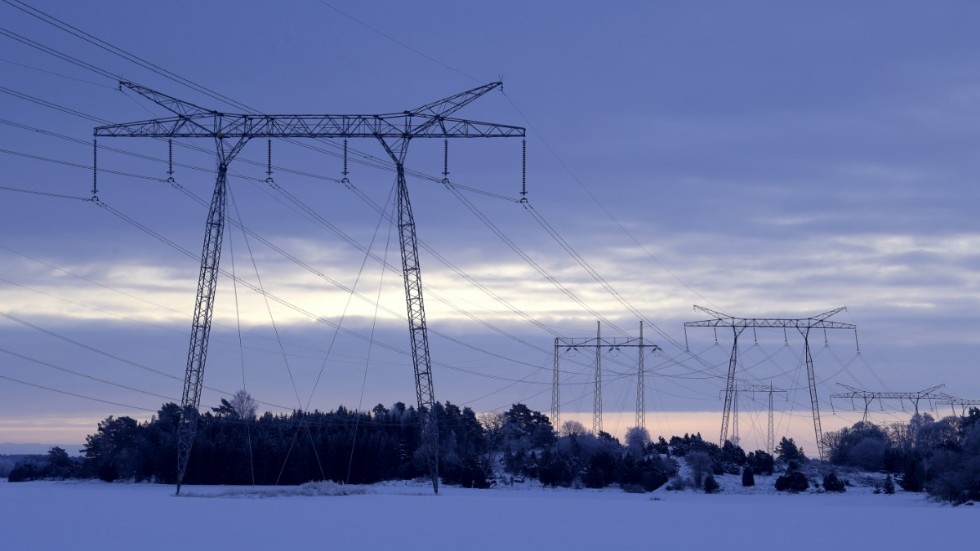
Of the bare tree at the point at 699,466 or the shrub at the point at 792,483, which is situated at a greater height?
the bare tree at the point at 699,466

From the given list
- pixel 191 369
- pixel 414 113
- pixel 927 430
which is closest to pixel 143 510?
pixel 191 369

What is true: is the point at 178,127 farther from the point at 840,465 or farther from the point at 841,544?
the point at 840,465

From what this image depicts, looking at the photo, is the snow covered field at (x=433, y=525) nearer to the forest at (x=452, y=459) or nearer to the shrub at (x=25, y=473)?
the forest at (x=452, y=459)

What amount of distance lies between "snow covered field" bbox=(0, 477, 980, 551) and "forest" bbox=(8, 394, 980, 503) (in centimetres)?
2416

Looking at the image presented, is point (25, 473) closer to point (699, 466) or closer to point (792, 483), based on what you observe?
point (699, 466)

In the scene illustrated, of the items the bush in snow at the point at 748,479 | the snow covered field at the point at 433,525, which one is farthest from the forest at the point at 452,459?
the snow covered field at the point at 433,525

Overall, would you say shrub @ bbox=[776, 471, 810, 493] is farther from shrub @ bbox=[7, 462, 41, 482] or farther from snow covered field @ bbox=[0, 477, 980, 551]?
shrub @ bbox=[7, 462, 41, 482]

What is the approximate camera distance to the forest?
9469 cm

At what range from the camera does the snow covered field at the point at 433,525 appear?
39438mm

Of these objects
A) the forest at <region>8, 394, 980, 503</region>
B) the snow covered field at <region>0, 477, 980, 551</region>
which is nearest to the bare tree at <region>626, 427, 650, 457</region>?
the forest at <region>8, 394, 980, 503</region>

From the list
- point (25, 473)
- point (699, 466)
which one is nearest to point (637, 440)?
point (699, 466)

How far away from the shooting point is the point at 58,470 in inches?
5098

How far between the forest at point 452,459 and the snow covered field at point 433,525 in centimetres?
2416

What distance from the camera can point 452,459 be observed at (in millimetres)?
102812
